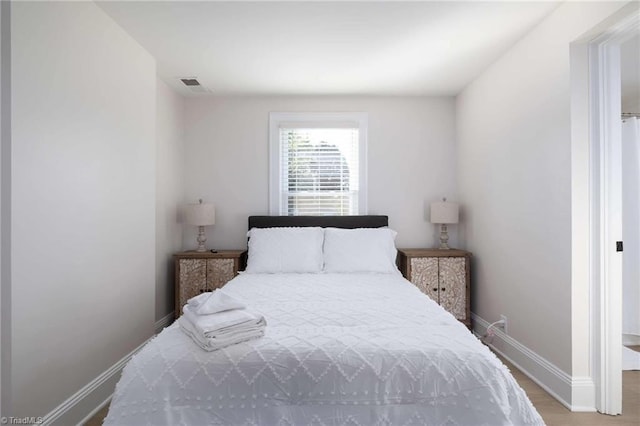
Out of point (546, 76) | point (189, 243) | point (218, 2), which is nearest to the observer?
point (218, 2)

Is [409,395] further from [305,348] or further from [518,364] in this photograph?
[518,364]

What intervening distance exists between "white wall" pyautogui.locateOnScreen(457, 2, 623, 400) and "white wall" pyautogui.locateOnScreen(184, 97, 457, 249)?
0.62 meters

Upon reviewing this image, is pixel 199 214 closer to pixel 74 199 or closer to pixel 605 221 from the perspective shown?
pixel 74 199

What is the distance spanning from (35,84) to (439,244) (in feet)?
12.7

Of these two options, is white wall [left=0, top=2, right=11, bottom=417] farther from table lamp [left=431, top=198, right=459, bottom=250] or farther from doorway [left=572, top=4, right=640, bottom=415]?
table lamp [left=431, top=198, right=459, bottom=250]

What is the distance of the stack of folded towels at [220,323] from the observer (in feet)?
5.24

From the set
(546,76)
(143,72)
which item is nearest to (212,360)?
(143,72)

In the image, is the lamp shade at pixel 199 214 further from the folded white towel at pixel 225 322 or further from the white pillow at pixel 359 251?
the folded white towel at pixel 225 322

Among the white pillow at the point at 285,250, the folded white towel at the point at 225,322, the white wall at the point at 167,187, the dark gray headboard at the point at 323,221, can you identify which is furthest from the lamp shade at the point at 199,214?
the folded white towel at the point at 225,322

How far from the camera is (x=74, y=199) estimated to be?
2.16 metres

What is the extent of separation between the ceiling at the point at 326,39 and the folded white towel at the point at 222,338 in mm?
2028

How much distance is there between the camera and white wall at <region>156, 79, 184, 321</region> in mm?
3646

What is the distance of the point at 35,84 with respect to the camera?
1.86m

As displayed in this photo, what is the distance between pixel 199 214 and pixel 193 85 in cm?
138
